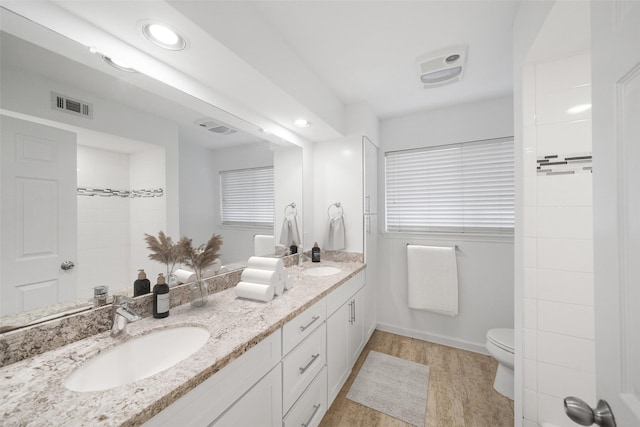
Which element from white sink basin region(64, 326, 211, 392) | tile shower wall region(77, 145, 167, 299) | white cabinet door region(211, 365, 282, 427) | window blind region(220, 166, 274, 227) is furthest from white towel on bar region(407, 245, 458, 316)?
tile shower wall region(77, 145, 167, 299)

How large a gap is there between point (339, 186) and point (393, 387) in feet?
5.87

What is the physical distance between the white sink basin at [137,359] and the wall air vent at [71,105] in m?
0.92

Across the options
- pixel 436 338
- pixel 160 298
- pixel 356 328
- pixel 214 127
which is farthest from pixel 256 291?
pixel 436 338

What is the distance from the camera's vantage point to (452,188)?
8.20ft

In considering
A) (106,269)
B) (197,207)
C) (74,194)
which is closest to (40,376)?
(106,269)

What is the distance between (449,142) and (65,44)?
9.07 ft

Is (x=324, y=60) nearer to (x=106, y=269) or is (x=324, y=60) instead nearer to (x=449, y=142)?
(x=449, y=142)

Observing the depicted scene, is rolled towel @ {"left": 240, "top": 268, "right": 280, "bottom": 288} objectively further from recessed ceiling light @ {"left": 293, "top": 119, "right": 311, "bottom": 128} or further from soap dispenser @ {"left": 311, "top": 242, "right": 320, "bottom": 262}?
recessed ceiling light @ {"left": 293, "top": 119, "right": 311, "bottom": 128}

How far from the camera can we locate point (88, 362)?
2.68ft

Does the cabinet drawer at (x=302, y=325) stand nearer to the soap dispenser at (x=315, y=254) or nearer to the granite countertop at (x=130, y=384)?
the granite countertop at (x=130, y=384)

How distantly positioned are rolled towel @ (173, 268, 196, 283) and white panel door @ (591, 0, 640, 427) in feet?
5.17

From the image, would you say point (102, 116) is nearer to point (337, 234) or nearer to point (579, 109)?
point (337, 234)

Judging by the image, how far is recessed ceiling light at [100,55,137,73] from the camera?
1035mm

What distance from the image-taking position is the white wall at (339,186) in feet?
7.99
